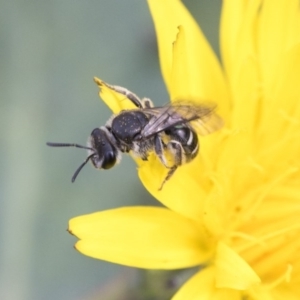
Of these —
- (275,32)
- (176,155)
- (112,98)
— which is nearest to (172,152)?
(176,155)

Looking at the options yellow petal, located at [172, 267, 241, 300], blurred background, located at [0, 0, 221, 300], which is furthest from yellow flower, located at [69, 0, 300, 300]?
blurred background, located at [0, 0, 221, 300]

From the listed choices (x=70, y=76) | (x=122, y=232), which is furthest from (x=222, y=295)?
(x=70, y=76)

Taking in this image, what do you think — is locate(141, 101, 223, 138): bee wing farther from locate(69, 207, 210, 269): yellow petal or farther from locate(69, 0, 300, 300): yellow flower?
locate(69, 207, 210, 269): yellow petal

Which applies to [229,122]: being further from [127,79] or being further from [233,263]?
[127,79]

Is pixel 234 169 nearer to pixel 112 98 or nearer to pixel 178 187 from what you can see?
pixel 178 187

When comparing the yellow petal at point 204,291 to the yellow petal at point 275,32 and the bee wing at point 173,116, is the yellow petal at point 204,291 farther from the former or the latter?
the yellow petal at point 275,32

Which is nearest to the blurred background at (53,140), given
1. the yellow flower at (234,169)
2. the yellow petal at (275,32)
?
the yellow flower at (234,169)
